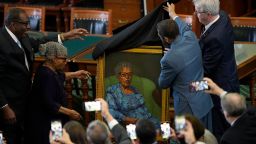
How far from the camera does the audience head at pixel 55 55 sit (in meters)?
7.47

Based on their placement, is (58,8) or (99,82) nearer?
(99,82)

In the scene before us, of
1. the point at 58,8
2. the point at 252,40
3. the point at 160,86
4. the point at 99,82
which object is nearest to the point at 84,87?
the point at 99,82

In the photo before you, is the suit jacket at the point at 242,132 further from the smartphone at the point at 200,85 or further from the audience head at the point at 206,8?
the audience head at the point at 206,8

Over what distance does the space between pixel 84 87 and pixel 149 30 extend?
48.5 inches

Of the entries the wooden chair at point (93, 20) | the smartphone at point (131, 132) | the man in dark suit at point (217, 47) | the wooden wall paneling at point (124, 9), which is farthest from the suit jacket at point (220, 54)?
the wooden wall paneling at point (124, 9)

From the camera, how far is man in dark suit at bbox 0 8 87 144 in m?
7.43

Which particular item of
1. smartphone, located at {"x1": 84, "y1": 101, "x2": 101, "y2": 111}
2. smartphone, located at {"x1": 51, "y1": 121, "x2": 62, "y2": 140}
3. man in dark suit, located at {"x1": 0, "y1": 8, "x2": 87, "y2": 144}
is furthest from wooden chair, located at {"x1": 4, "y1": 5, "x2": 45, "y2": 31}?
smartphone, located at {"x1": 51, "y1": 121, "x2": 62, "y2": 140}

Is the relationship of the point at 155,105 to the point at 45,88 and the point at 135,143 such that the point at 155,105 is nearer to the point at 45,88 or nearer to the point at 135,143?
the point at 45,88

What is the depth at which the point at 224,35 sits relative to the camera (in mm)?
7223

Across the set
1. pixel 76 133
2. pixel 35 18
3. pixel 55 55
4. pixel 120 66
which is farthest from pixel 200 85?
pixel 35 18

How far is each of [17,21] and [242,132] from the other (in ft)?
8.09

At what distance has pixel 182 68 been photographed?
7.05m

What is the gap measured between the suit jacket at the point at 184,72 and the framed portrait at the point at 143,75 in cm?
50

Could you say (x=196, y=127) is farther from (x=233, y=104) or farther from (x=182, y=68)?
(x=182, y=68)
